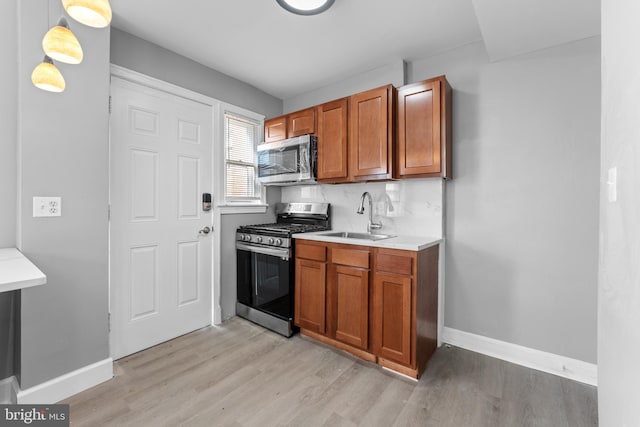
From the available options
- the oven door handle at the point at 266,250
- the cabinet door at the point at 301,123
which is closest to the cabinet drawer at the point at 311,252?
the oven door handle at the point at 266,250

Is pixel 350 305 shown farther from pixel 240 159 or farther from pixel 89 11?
pixel 89 11

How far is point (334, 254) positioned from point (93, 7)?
1992 millimetres

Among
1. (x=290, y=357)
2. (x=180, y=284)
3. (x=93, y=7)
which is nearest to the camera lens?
(x=93, y=7)

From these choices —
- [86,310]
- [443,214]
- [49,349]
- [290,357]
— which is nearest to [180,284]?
[86,310]

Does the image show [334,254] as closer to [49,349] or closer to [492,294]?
[492,294]

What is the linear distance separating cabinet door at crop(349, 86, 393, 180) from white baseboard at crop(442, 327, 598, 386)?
154 cm

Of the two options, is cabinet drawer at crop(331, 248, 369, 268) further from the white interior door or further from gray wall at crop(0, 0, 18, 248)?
gray wall at crop(0, 0, 18, 248)

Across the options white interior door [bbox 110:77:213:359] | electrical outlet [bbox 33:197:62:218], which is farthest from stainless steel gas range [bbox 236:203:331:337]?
electrical outlet [bbox 33:197:62:218]

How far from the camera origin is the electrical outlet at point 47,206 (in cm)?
173

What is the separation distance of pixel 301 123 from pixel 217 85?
36.7 inches

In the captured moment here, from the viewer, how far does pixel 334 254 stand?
2412 mm

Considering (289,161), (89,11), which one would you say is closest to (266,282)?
(289,161)

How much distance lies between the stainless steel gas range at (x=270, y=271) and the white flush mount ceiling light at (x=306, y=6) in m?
1.74

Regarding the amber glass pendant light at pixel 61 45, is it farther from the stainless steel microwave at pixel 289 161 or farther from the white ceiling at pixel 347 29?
the stainless steel microwave at pixel 289 161
